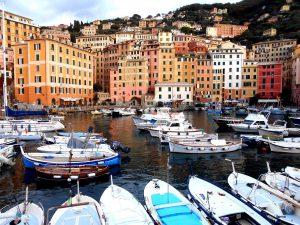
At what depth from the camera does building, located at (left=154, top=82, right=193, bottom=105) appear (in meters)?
88.7

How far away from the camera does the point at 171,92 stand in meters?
89.1

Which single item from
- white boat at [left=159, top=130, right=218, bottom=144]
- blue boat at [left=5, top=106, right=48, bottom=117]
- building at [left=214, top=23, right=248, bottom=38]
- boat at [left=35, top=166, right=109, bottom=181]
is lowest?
boat at [left=35, top=166, right=109, bottom=181]

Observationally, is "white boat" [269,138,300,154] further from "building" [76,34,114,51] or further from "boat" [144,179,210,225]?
"building" [76,34,114,51]

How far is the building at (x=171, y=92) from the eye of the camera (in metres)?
88.7

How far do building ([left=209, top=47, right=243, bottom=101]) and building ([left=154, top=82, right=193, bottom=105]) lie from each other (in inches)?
534

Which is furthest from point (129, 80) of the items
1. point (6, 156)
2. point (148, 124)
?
point (6, 156)

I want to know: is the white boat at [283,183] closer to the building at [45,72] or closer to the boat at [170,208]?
the boat at [170,208]

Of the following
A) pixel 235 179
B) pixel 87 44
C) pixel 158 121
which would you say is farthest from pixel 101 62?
pixel 235 179

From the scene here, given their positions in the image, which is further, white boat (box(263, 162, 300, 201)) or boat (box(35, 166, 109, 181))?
boat (box(35, 166, 109, 181))

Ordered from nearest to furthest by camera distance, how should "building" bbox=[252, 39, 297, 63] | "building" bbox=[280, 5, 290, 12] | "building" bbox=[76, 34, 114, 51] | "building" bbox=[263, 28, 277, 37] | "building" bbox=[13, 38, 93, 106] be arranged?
"building" bbox=[13, 38, 93, 106], "building" bbox=[252, 39, 297, 63], "building" bbox=[76, 34, 114, 51], "building" bbox=[263, 28, 277, 37], "building" bbox=[280, 5, 290, 12]

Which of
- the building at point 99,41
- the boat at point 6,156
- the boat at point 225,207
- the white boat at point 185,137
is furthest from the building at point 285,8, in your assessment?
the boat at point 225,207

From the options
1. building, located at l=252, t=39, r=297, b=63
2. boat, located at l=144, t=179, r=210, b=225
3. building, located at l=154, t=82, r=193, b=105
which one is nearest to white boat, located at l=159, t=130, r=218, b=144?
boat, located at l=144, t=179, r=210, b=225

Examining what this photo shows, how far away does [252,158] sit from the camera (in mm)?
24250

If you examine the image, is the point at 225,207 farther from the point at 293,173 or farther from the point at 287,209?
the point at 293,173
